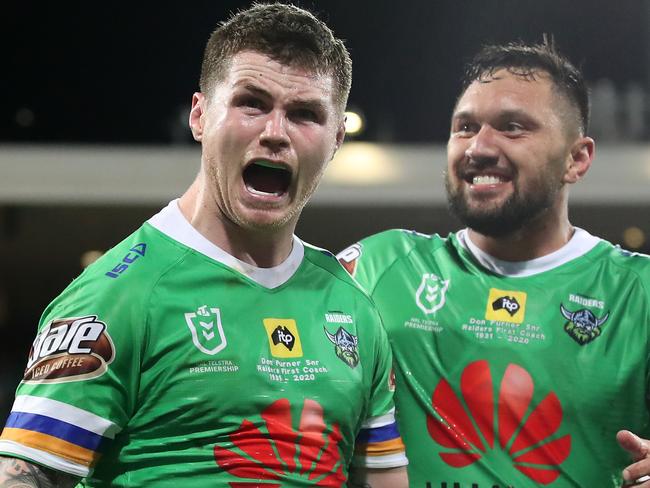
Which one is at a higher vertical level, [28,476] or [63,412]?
[63,412]

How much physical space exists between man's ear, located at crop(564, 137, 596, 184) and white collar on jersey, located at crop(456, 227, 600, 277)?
177 millimetres

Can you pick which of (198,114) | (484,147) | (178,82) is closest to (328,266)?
(198,114)

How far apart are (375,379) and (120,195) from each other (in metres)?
6.69

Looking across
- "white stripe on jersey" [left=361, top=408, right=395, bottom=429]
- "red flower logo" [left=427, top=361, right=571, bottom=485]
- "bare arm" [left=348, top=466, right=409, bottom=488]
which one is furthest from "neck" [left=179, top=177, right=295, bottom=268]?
"red flower logo" [left=427, top=361, right=571, bottom=485]

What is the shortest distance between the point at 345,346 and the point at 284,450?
0.91ft

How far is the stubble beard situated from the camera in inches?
100

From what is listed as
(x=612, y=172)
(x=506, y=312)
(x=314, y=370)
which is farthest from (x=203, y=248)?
(x=612, y=172)

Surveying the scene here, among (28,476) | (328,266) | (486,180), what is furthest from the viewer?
(486,180)

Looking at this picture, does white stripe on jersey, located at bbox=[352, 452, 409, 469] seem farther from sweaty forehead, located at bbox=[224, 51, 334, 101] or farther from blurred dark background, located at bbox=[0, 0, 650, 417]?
blurred dark background, located at bbox=[0, 0, 650, 417]

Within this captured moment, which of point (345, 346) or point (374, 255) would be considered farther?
point (374, 255)

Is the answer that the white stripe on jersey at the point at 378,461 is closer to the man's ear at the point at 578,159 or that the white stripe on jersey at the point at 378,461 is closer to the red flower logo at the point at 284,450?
the red flower logo at the point at 284,450

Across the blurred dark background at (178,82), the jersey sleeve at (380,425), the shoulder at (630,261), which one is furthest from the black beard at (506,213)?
the blurred dark background at (178,82)

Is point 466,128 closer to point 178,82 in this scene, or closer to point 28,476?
point 28,476

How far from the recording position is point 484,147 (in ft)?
8.32
